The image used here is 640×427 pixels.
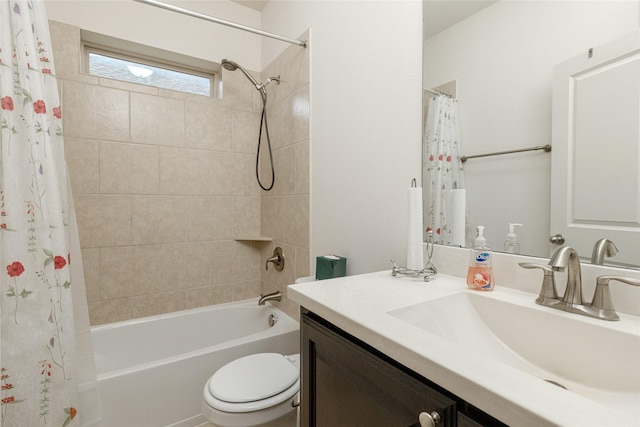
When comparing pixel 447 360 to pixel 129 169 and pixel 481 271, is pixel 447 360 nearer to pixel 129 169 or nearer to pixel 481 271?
pixel 481 271

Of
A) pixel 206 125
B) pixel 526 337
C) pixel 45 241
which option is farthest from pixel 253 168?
pixel 526 337

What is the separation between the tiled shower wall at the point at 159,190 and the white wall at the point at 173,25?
0.11m

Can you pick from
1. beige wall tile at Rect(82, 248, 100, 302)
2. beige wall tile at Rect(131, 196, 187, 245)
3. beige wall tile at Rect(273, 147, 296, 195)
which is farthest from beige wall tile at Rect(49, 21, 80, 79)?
beige wall tile at Rect(273, 147, 296, 195)

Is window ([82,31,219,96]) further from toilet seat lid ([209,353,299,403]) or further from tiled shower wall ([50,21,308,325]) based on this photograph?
toilet seat lid ([209,353,299,403])

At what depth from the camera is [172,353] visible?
1.89m

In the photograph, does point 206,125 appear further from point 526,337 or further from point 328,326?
point 526,337

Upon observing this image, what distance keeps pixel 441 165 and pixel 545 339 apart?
59 cm

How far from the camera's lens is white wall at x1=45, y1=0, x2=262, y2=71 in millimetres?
1712

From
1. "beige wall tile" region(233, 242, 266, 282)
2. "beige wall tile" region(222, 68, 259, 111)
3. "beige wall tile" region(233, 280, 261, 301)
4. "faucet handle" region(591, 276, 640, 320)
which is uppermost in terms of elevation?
"beige wall tile" region(222, 68, 259, 111)

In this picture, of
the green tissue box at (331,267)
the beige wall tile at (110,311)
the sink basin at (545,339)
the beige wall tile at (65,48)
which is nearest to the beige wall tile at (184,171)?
the beige wall tile at (65,48)

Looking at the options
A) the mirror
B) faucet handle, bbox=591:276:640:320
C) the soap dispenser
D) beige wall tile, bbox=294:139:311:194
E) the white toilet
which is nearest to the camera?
faucet handle, bbox=591:276:640:320

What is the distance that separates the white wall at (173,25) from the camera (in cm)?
171

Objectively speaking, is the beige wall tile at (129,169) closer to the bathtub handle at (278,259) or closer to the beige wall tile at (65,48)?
the beige wall tile at (65,48)

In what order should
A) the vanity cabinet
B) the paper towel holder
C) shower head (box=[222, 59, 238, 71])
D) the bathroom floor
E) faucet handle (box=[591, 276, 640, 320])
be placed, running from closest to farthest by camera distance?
1. the vanity cabinet
2. faucet handle (box=[591, 276, 640, 320])
3. the paper towel holder
4. the bathroom floor
5. shower head (box=[222, 59, 238, 71])
